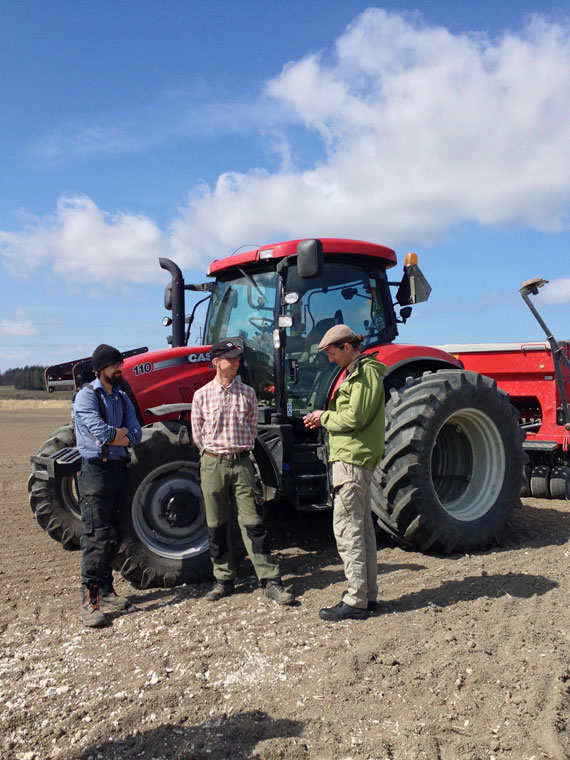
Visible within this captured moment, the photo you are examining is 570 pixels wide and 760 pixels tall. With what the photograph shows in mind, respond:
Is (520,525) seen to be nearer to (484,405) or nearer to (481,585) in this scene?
(484,405)

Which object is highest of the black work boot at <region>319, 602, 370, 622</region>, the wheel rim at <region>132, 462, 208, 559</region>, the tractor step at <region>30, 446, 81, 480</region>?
the tractor step at <region>30, 446, 81, 480</region>

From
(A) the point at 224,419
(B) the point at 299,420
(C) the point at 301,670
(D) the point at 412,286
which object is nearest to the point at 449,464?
(B) the point at 299,420

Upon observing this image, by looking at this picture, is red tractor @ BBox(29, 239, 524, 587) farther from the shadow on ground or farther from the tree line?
the tree line

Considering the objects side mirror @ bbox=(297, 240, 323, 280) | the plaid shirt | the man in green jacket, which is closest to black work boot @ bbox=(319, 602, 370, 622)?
the man in green jacket

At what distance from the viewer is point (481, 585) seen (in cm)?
425

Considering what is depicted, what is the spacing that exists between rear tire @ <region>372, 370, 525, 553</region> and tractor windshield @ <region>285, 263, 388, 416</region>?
2.03 feet

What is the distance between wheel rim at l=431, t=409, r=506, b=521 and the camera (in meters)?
5.29

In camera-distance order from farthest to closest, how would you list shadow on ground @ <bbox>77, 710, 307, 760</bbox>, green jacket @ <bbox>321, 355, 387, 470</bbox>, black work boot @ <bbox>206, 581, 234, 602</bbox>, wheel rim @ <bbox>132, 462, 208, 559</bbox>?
wheel rim @ <bbox>132, 462, 208, 559</bbox> < black work boot @ <bbox>206, 581, 234, 602</bbox> < green jacket @ <bbox>321, 355, 387, 470</bbox> < shadow on ground @ <bbox>77, 710, 307, 760</bbox>

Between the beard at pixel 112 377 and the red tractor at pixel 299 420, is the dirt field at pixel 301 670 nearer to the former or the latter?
the red tractor at pixel 299 420

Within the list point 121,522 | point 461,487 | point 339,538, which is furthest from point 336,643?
point 461,487

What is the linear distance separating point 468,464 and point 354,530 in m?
2.15

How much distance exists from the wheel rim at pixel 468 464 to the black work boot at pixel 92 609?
2.81 m

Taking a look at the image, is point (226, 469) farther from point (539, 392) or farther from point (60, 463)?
point (539, 392)

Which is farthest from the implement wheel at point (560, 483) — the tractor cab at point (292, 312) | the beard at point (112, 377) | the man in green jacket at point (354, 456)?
the beard at point (112, 377)
